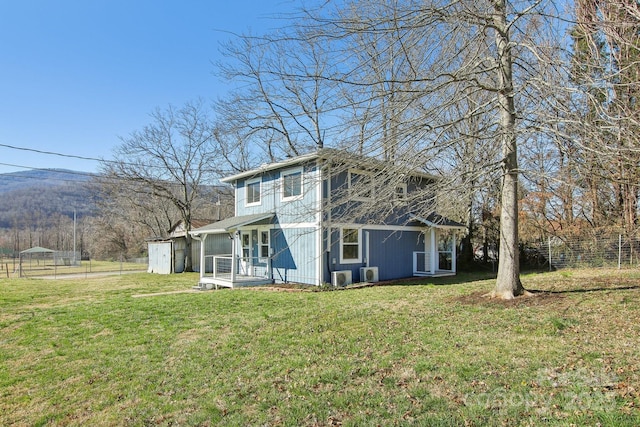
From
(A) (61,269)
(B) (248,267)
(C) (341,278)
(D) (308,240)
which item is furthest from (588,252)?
(A) (61,269)

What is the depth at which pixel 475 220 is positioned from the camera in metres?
19.0

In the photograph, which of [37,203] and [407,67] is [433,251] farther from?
[37,203]

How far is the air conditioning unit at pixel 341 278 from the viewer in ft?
39.4

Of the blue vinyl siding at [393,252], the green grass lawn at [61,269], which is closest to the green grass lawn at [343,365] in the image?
the blue vinyl siding at [393,252]

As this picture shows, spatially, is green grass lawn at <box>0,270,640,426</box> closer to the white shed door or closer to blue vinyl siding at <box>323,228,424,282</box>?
blue vinyl siding at <box>323,228,424,282</box>

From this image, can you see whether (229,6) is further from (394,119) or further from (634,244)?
(634,244)

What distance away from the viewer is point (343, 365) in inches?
175

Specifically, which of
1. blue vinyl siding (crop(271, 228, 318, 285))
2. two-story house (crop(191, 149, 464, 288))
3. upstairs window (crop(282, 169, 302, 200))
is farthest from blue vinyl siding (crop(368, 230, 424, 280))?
upstairs window (crop(282, 169, 302, 200))

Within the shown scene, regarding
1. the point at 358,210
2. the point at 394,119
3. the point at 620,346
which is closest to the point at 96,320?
the point at 358,210

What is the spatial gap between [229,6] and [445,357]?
5.39 metres

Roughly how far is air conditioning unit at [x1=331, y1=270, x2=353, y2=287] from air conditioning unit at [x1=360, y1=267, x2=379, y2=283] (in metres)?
0.55

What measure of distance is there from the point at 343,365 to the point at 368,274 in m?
8.55

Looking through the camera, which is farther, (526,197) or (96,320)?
(526,197)

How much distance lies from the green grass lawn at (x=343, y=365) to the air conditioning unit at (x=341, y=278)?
4002 millimetres
